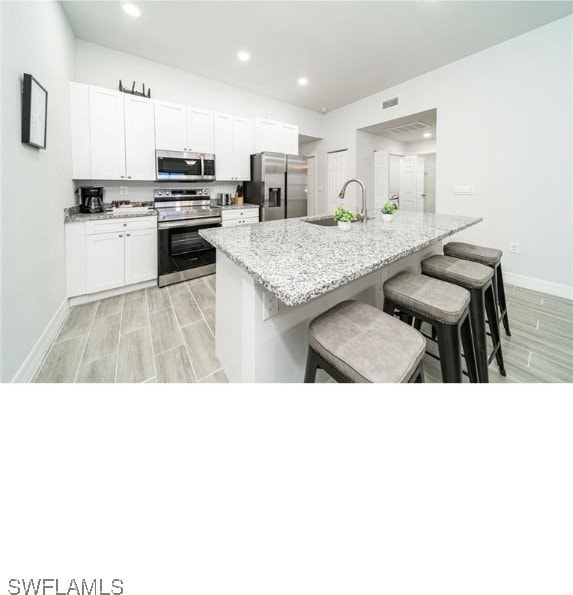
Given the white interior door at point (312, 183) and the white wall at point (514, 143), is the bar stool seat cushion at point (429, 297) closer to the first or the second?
the white wall at point (514, 143)

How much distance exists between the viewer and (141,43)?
3.40 meters

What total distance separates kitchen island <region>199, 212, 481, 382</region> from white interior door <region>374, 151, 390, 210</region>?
5310 millimetres

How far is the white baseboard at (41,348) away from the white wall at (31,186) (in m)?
0.04

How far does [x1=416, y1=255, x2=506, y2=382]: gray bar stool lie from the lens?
1522 mm

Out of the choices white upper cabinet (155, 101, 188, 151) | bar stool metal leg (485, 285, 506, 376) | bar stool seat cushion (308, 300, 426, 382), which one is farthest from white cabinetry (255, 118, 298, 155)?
bar stool seat cushion (308, 300, 426, 382)

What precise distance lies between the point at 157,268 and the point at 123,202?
103 centimetres

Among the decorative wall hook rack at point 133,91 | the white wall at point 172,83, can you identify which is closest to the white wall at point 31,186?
the white wall at point 172,83

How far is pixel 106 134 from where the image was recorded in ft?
10.6

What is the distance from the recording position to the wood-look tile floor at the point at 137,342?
6.08 feet

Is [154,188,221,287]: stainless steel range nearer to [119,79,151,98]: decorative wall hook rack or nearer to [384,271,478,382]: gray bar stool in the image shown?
[119,79,151,98]: decorative wall hook rack

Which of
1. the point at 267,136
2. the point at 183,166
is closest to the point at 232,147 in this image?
the point at 267,136
